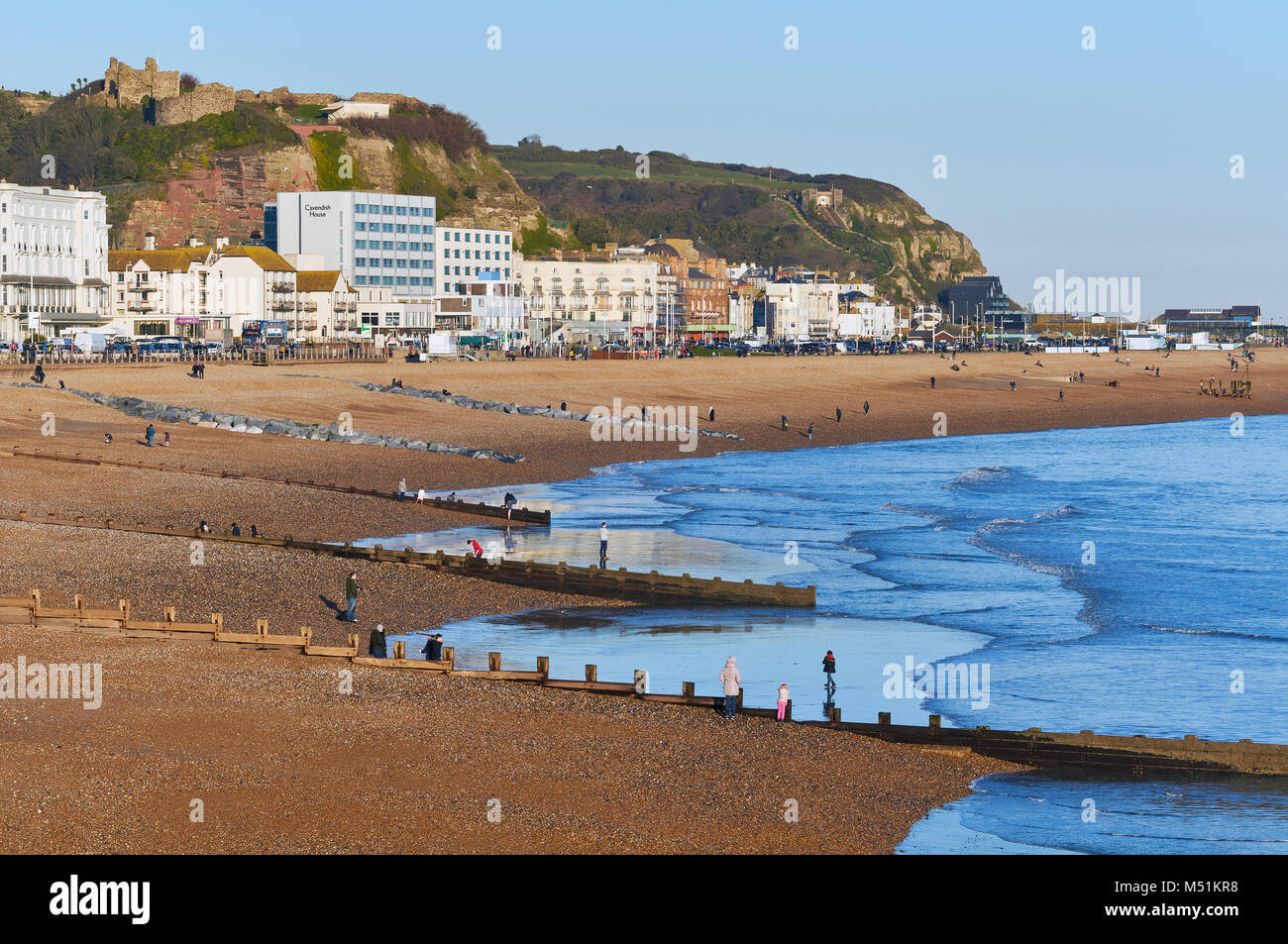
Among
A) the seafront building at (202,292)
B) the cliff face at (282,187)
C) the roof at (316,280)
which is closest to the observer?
the seafront building at (202,292)

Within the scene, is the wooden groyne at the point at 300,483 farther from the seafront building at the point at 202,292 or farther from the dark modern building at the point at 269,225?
the dark modern building at the point at 269,225

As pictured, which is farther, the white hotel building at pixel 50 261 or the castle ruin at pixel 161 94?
the castle ruin at pixel 161 94

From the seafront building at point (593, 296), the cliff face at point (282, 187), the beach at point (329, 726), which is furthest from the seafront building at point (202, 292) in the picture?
the beach at point (329, 726)

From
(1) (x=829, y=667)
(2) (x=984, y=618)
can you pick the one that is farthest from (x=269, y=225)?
(1) (x=829, y=667)

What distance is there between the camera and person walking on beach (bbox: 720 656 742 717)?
70.6ft

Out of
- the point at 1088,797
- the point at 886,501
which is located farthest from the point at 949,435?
the point at 1088,797

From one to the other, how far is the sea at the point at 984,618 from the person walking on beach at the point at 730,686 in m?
2.06

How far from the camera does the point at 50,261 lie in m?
111

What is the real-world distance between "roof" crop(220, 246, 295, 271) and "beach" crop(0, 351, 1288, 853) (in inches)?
3006

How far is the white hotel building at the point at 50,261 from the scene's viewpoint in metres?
105

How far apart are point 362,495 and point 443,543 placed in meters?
7.45

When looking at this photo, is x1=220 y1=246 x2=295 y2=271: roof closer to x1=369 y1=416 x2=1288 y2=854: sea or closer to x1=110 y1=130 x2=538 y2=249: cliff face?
x1=110 y1=130 x2=538 y2=249: cliff face
